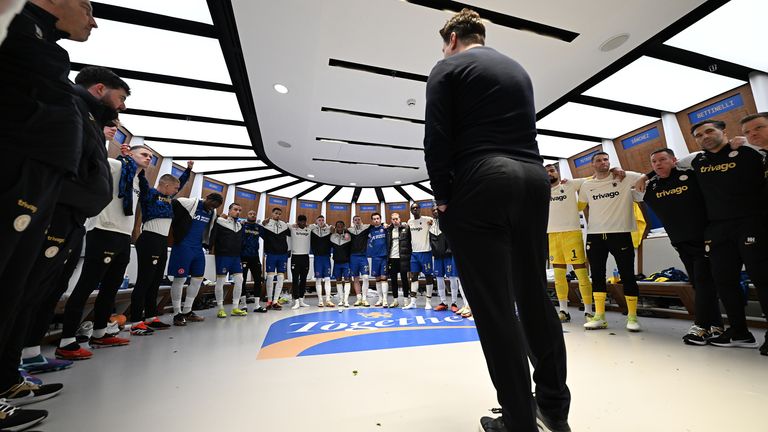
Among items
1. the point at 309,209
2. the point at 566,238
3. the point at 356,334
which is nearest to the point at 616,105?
the point at 566,238

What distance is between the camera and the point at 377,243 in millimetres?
6082

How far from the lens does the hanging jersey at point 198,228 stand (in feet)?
12.8

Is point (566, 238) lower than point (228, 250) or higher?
lower

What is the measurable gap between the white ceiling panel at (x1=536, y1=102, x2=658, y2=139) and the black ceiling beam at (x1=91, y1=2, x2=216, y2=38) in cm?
551

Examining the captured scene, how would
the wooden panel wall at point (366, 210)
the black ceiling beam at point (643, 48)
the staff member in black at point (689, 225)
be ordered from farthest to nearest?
the wooden panel wall at point (366, 210), the black ceiling beam at point (643, 48), the staff member in black at point (689, 225)

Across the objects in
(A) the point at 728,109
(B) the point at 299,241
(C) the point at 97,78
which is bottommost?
(B) the point at 299,241

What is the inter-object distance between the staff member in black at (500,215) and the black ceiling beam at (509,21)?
2.61 m

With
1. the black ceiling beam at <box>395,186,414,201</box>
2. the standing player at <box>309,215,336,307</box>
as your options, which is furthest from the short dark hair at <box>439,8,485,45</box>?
the black ceiling beam at <box>395,186,414,201</box>

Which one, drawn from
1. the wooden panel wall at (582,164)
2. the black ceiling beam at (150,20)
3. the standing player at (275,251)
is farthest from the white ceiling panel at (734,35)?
the standing player at (275,251)

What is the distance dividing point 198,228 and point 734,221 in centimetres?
551

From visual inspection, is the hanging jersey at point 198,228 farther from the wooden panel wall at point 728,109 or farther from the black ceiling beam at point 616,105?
the wooden panel wall at point 728,109

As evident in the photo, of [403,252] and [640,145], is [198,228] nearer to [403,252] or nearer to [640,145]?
[403,252]

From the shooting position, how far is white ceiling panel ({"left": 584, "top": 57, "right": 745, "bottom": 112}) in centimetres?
396

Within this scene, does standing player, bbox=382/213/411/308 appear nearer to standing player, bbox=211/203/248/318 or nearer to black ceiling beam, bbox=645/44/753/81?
standing player, bbox=211/203/248/318
